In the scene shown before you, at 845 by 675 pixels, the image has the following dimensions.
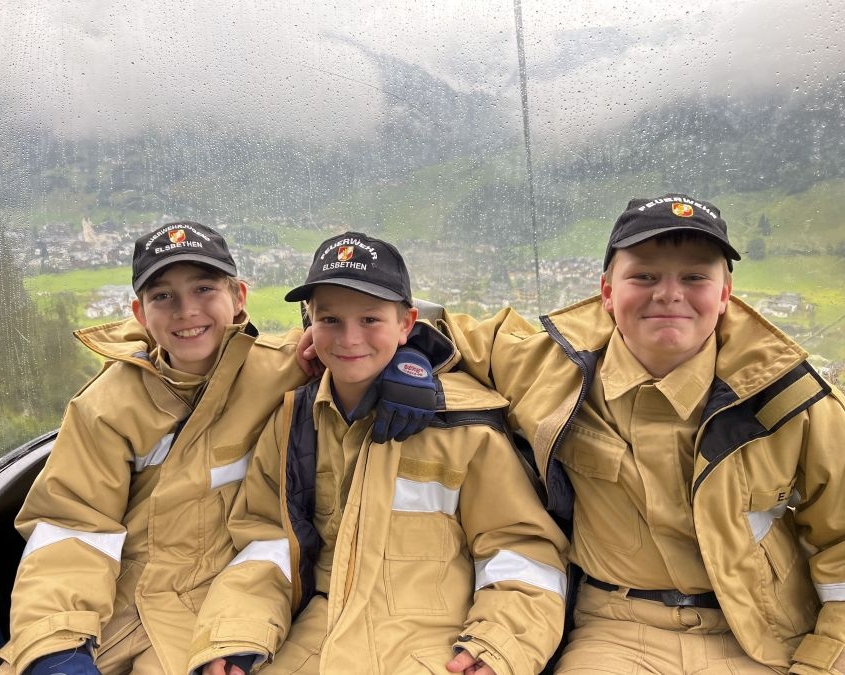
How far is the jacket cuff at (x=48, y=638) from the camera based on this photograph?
1.49m

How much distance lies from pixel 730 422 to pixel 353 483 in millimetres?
981

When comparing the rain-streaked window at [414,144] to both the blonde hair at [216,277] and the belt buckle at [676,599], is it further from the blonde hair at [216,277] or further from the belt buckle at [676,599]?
the belt buckle at [676,599]

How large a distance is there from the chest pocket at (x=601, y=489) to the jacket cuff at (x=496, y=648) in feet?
1.27

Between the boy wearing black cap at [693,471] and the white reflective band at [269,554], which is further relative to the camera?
the white reflective band at [269,554]

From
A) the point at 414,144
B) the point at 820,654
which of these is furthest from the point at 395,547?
the point at 414,144

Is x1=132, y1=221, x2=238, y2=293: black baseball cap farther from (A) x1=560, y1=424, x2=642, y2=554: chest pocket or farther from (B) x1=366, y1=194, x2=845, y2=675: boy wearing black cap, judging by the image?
(A) x1=560, y1=424, x2=642, y2=554: chest pocket

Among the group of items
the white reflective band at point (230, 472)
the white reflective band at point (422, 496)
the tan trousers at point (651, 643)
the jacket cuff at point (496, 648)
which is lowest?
the tan trousers at point (651, 643)

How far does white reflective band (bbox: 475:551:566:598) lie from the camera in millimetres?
1611

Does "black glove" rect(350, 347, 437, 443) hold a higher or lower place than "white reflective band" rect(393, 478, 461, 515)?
higher

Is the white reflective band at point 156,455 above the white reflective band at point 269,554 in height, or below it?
above

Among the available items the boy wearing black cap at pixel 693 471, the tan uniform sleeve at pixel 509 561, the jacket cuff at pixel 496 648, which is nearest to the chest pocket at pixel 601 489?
the boy wearing black cap at pixel 693 471

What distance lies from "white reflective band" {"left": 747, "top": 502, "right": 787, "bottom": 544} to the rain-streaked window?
3.68 feet

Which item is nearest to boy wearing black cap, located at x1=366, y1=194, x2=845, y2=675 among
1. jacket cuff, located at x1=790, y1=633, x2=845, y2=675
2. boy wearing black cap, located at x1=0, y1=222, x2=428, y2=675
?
jacket cuff, located at x1=790, y1=633, x2=845, y2=675

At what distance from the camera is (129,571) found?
1.81 metres
